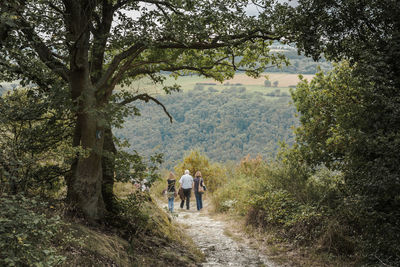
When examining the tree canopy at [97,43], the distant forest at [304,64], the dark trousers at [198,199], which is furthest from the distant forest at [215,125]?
the tree canopy at [97,43]

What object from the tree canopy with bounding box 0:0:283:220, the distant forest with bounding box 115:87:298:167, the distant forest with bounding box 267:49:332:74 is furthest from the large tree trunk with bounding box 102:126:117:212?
the distant forest with bounding box 115:87:298:167

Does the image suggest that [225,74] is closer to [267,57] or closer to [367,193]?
[267,57]

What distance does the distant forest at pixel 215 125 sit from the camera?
102m

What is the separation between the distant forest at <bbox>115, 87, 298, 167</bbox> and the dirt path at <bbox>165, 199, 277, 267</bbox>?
3170 inches

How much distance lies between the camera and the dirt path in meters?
8.93

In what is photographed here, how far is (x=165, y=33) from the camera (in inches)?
286

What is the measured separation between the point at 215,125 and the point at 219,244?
105317 mm

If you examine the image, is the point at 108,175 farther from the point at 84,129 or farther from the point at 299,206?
the point at 299,206

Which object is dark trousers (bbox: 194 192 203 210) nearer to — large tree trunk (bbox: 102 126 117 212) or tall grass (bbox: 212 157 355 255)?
tall grass (bbox: 212 157 355 255)

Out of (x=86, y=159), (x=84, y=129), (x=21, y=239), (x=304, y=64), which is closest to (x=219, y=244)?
(x=86, y=159)

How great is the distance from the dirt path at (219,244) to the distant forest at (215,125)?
80.5 meters

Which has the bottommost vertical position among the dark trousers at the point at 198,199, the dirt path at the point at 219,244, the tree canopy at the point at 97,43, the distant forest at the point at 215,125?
the dirt path at the point at 219,244

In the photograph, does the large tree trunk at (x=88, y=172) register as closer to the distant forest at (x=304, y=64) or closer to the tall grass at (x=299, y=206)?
the distant forest at (x=304, y=64)

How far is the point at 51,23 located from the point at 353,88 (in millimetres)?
6862
